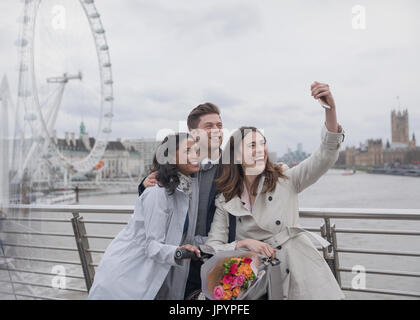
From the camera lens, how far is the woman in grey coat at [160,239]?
4.32ft

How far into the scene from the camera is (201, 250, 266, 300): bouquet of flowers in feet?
3.69

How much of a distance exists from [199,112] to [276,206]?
69 cm

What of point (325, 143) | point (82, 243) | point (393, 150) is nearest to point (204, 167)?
point (325, 143)

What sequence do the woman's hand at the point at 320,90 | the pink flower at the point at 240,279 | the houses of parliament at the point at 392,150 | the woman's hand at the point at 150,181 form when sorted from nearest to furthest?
the pink flower at the point at 240,279 → the woman's hand at the point at 320,90 → the woman's hand at the point at 150,181 → the houses of parliament at the point at 392,150

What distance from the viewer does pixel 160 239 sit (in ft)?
4.38

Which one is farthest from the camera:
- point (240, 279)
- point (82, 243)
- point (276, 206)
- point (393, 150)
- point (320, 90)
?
point (393, 150)

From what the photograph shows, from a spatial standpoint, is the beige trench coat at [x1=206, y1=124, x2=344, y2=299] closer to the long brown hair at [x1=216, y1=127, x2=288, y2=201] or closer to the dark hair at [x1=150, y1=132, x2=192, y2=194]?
the long brown hair at [x1=216, y1=127, x2=288, y2=201]

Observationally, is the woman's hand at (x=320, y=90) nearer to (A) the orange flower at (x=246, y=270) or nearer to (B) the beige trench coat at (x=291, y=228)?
(B) the beige trench coat at (x=291, y=228)

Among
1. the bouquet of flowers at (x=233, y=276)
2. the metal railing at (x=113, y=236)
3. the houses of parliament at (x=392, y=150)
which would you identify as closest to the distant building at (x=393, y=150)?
the houses of parliament at (x=392, y=150)

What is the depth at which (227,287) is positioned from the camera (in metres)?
1.13

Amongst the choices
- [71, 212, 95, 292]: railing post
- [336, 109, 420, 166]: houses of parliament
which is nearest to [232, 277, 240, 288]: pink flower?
[71, 212, 95, 292]: railing post

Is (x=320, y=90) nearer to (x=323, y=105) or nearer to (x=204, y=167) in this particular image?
(x=323, y=105)
